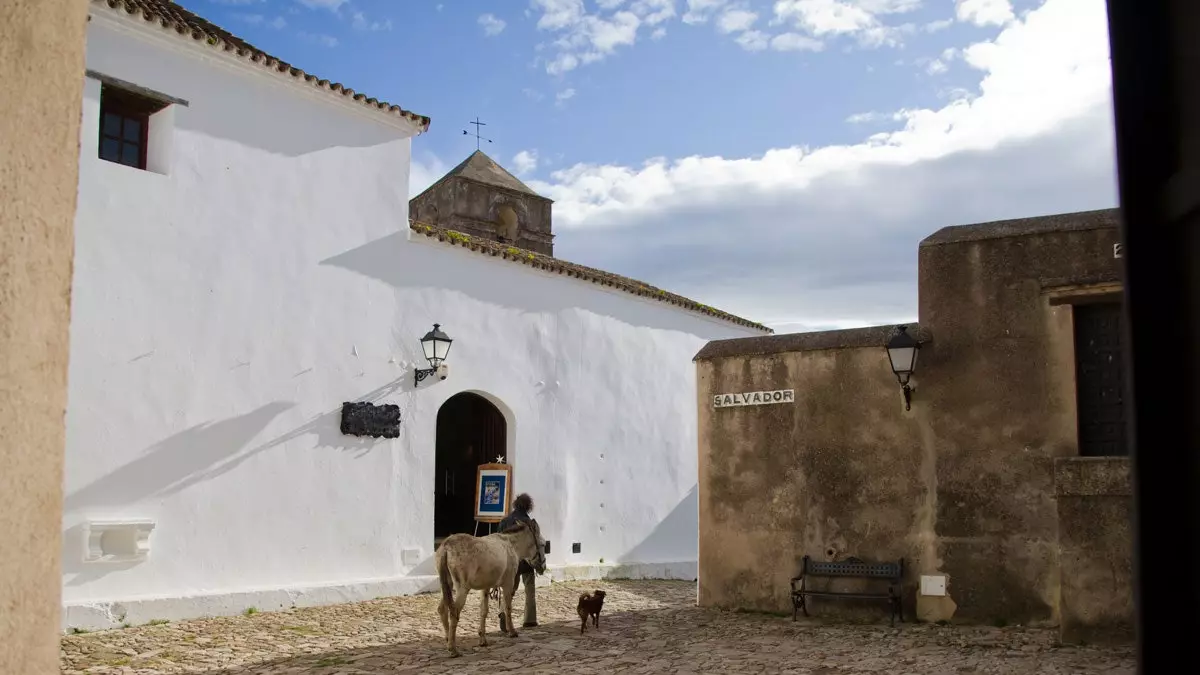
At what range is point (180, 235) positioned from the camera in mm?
11688

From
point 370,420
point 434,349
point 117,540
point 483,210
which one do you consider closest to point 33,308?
point 117,540

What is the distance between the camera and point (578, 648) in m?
9.38

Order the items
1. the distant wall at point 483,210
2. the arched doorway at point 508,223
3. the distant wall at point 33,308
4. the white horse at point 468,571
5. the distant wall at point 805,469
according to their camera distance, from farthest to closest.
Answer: the arched doorway at point 508,223
the distant wall at point 483,210
the distant wall at point 805,469
the white horse at point 468,571
the distant wall at point 33,308

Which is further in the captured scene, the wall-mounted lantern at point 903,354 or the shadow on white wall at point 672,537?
Answer: the shadow on white wall at point 672,537

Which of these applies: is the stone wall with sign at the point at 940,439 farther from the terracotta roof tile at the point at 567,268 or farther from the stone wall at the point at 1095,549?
the terracotta roof tile at the point at 567,268

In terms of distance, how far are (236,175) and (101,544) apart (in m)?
4.52

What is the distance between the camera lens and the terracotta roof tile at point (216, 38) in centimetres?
1136

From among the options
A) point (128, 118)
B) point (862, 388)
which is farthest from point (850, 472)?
point (128, 118)

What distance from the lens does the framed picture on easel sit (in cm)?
1363

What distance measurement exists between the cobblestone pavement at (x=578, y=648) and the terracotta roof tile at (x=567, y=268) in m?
5.41

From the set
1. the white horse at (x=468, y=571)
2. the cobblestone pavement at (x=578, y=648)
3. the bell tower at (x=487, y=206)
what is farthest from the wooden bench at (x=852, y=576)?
the bell tower at (x=487, y=206)

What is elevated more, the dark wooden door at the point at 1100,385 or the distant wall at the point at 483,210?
the distant wall at the point at 483,210

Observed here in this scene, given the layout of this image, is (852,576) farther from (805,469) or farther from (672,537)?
(672,537)

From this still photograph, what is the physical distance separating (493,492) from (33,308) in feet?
36.5
